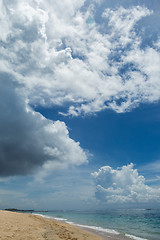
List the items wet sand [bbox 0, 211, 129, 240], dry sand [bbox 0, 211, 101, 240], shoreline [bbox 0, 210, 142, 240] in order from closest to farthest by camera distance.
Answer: dry sand [bbox 0, 211, 101, 240], wet sand [bbox 0, 211, 129, 240], shoreline [bbox 0, 210, 142, 240]

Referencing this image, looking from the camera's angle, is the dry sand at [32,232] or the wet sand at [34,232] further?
the wet sand at [34,232]

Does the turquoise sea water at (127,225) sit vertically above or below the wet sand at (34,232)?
below

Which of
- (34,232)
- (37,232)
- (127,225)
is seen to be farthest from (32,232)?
(127,225)

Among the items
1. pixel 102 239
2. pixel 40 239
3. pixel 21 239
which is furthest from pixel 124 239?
pixel 21 239

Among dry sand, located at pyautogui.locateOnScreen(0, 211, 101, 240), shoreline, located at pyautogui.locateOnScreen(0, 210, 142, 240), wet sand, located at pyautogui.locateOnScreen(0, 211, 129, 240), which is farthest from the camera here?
shoreline, located at pyautogui.locateOnScreen(0, 210, 142, 240)

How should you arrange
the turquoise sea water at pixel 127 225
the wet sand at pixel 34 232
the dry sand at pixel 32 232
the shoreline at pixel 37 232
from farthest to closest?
Result: the turquoise sea water at pixel 127 225, the shoreline at pixel 37 232, the wet sand at pixel 34 232, the dry sand at pixel 32 232

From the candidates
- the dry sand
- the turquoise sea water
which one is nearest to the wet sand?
the dry sand

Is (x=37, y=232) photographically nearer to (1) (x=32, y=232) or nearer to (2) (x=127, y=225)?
(1) (x=32, y=232)

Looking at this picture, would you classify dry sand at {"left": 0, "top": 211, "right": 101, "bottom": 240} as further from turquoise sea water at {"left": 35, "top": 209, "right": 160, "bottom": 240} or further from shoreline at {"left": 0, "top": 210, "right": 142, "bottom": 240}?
turquoise sea water at {"left": 35, "top": 209, "right": 160, "bottom": 240}

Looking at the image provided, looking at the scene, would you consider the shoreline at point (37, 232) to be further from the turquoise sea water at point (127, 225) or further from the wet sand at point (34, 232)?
the turquoise sea water at point (127, 225)

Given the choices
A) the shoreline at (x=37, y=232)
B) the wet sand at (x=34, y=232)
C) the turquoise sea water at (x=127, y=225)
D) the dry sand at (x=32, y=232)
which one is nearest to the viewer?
the dry sand at (x=32, y=232)

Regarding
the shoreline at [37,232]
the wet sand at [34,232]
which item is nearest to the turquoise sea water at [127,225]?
the shoreline at [37,232]

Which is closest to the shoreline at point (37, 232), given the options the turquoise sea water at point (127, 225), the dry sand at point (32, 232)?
the dry sand at point (32, 232)

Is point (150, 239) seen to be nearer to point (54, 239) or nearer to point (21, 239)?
point (54, 239)
